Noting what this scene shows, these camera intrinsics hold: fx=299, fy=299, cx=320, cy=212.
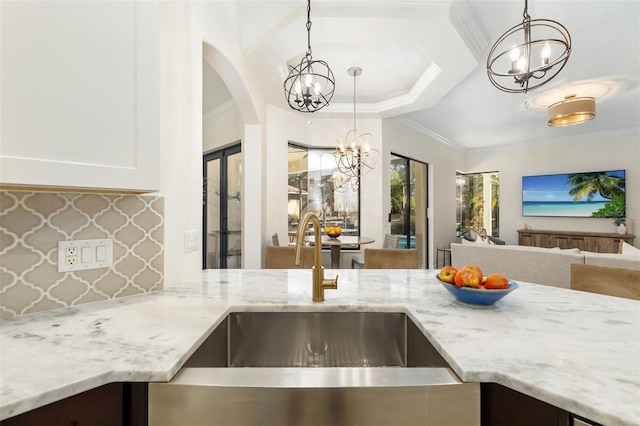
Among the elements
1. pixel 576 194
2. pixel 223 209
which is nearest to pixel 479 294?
pixel 223 209

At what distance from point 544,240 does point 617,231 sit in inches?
42.5

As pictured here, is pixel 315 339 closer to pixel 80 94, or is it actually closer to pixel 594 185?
pixel 80 94

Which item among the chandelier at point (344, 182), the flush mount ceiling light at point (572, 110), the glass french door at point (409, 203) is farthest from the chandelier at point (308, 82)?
the flush mount ceiling light at point (572, 110)

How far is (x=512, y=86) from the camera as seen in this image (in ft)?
13.0

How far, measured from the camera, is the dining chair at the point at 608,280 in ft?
4.74

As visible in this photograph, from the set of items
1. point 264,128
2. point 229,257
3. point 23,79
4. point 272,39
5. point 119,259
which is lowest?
point 229,257

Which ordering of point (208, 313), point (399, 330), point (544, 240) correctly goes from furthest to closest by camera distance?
point (544, 240), point (399, 330), point (208, 313)

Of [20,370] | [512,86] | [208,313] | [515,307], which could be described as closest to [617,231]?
[512,86]

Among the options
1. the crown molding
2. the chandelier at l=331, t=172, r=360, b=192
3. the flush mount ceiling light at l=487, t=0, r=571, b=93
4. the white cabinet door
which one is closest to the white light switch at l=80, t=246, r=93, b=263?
the white cabinet door

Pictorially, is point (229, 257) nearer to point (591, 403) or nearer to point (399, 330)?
point (399, 330)

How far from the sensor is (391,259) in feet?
7.66

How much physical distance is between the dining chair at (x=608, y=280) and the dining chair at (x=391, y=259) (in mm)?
916

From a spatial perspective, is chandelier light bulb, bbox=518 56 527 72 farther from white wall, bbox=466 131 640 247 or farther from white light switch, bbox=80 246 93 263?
white wall, bbox=466 131 640 247

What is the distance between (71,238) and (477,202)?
315 inches
